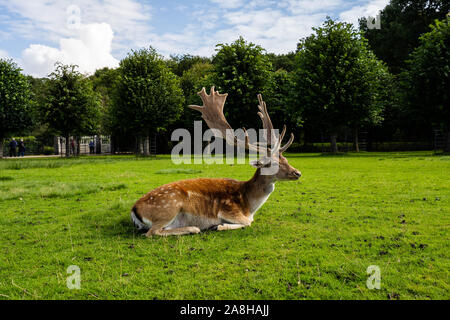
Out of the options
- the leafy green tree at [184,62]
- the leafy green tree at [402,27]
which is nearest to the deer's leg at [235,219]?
the leafy green tree at [402,27]

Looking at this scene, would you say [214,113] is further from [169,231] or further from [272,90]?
[272,90]

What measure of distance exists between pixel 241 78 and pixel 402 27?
31062mm

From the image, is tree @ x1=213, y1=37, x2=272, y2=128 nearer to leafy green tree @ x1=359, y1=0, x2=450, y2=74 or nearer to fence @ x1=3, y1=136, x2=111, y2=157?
leafy green tree @ x1=359, y1=0, x2=450, y2=74

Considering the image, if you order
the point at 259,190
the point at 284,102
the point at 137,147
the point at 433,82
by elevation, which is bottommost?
the point at 259,190

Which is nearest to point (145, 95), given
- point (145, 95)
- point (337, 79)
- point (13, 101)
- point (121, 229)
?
point (145, 95)

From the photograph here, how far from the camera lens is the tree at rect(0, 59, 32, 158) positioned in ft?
125

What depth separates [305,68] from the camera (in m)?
34.1

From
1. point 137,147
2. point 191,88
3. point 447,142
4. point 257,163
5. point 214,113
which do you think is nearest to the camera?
point 257,163

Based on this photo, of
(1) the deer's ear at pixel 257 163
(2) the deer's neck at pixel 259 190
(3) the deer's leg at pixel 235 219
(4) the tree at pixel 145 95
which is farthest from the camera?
(4) the tree at pixel 145 95

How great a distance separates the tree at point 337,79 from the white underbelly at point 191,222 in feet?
87.8

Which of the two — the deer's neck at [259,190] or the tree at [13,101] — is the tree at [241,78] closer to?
the tree at [13,101]

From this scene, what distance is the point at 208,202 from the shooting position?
657 cm

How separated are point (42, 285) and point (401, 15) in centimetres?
6040

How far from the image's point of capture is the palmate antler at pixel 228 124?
280 inches
